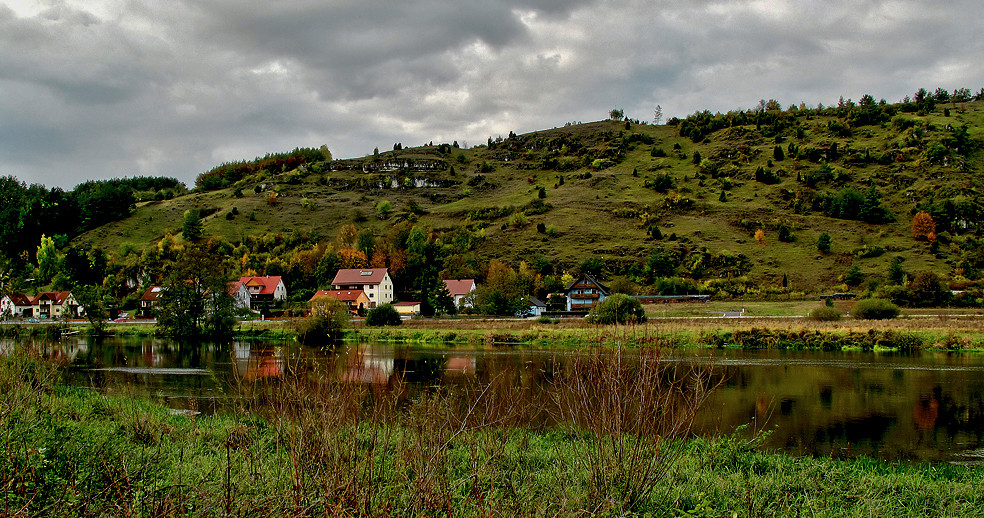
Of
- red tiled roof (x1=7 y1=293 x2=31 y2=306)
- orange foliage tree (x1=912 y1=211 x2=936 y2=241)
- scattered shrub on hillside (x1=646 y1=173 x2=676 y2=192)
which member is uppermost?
scattered shrub on hillside (x1=646 y1=173 x2=676 y2=192)

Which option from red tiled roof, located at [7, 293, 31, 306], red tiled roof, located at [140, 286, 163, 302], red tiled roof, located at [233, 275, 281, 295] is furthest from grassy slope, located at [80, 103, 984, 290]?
red tiled roof, located at [140, 286, 163, 302]

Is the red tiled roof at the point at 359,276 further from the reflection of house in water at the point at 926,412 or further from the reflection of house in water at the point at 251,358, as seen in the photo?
the reflection of house in water at the point at 926,412

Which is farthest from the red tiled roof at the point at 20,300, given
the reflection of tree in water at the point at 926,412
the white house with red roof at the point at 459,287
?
the reflection of tree in water at the point at 926,412

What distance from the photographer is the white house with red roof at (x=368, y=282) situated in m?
87.8

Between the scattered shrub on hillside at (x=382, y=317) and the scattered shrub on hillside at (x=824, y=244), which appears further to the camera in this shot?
the scattered shrub on hillside at (x=824, y=244)

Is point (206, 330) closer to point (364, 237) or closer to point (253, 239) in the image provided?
point (364, 237)

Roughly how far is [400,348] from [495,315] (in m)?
24.4

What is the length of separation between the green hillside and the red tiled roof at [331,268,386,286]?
8.54 meters

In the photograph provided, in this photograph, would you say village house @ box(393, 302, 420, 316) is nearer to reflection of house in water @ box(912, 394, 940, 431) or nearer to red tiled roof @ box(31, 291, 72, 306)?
red tiled roof @ box(31, 291, 72, 306)

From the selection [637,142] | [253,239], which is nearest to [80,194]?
[253,239]

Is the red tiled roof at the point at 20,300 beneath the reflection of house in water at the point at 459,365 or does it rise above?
above

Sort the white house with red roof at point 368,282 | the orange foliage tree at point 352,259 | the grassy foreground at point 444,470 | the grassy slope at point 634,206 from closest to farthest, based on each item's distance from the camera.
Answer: the grassy foreground at point 444,470 < the white house with red roof at point 368,282 < the grassy slope at point 634,206 < the orange foliage tree at point 352,259

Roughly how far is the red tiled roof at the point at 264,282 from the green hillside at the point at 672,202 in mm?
8873

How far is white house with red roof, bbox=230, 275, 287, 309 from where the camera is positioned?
83.7 m
